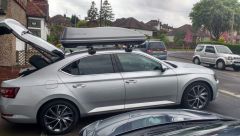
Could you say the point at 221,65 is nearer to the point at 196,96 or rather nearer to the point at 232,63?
the point at 232,63

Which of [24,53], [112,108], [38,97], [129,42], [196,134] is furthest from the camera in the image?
[24,53]

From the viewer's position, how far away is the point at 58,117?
7.14m

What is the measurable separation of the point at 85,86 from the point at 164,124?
3638 millimetres

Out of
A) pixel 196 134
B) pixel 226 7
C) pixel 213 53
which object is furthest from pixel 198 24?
pixel 196 134

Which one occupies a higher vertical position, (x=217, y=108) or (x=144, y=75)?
(x=144, y=75)

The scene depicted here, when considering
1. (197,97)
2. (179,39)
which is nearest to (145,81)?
(197,97)

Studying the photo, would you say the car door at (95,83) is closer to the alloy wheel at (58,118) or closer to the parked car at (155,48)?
the alloy wheel at (58,118)

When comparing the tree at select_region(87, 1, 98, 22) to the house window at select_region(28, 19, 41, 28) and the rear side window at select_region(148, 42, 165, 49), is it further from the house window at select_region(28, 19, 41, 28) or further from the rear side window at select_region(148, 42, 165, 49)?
the rear side window at select_region(148, 42, 165, 49)

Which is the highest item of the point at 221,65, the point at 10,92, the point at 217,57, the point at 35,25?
the point at 35,25

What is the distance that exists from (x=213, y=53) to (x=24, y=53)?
13.8 metres

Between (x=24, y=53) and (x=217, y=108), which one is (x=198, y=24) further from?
(x=217, y=108)

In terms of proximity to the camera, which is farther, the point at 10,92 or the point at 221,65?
the point at 221,65

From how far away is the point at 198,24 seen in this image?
224ft

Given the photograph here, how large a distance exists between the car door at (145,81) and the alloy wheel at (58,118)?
121 cm
